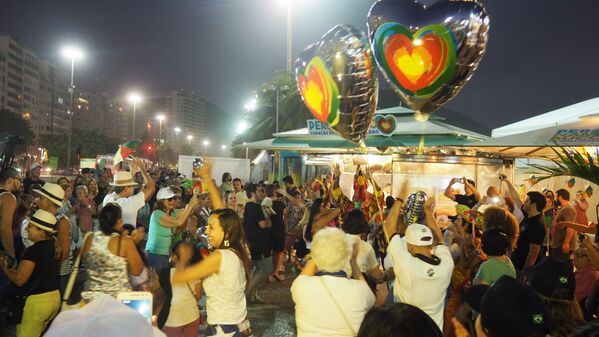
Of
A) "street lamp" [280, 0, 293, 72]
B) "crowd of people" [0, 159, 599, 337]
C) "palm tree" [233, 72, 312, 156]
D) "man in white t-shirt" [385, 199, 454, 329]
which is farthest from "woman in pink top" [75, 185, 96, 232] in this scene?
"palm tree" [233, 72, 312, 156]

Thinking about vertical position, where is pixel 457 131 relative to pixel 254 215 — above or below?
above

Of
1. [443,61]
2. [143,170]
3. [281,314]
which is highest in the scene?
[443,61]

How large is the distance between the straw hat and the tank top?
466 mm

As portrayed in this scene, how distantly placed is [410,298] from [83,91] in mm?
192588

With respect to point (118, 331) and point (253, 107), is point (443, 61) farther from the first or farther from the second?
point (253, 107)

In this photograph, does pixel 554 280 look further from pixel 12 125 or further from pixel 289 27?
pixel 12 125

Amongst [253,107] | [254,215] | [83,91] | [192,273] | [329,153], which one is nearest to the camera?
[192,273]

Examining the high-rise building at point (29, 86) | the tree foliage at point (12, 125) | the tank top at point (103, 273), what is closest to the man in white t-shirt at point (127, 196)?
the tank top at point (103, 273)

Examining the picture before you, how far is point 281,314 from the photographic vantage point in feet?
21.7

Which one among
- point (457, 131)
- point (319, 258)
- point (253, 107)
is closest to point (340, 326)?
point (319, 258)

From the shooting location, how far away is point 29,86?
420 ft

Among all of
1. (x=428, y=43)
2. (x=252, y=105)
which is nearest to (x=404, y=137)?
(x=428, y=43)

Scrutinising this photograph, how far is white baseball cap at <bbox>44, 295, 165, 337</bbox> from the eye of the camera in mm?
1230

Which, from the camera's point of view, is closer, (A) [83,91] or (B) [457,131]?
(B) [457,131]
